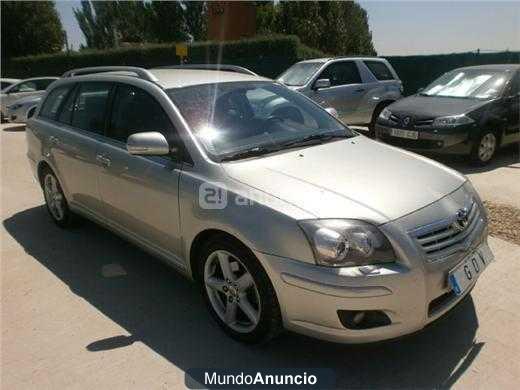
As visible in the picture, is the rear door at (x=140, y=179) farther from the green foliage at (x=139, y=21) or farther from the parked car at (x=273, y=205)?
the green foliage at (x=139, y=21)

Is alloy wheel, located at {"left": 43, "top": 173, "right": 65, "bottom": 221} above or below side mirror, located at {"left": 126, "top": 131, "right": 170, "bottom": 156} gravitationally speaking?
below

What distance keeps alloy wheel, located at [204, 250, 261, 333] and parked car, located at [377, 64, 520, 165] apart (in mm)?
4922

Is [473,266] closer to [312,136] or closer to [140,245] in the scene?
[312,136]

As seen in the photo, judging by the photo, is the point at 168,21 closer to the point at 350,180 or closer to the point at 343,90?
the point at 343,90

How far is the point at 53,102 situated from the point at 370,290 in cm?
395

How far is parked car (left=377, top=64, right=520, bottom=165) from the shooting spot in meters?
6.92

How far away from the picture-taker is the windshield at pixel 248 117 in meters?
3.22

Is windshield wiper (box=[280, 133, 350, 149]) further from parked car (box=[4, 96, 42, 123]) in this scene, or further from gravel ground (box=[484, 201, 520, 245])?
parked car (box=[4, 96, 42, 123])

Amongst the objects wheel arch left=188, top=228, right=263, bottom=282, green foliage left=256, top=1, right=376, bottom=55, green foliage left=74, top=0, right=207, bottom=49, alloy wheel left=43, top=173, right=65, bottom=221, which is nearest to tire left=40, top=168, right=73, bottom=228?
alloy wheel left=43, top=173, right=65, bottom=221

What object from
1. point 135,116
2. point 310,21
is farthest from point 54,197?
point 310,21

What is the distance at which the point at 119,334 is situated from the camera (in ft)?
10.2

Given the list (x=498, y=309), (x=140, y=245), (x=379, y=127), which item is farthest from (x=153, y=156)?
(x=379, y=127)

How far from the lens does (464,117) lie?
6949 millimetres

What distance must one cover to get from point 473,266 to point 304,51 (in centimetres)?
1824
